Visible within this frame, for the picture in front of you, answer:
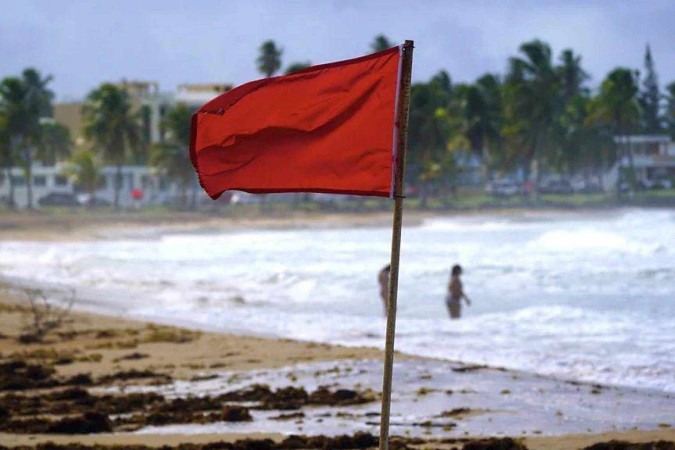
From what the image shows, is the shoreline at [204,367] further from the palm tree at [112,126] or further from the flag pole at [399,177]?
the palm tree at [112,126]

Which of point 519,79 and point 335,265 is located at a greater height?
point 519,79

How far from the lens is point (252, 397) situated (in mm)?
13633

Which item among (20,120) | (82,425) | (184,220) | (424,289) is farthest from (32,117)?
(82,425)

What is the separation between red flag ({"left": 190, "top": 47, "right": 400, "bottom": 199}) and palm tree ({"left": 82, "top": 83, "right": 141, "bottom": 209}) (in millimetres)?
90850

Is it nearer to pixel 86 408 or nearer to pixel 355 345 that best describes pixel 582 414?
pixel 86 408

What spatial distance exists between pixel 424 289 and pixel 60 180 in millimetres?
76237

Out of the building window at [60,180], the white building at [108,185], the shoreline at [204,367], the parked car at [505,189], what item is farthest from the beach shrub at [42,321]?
the building window at [60,180]

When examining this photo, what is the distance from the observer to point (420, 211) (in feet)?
290

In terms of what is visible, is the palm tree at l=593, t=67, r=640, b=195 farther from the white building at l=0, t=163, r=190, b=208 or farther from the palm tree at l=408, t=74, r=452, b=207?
the white building at l=0, t=163, r=190, b=208

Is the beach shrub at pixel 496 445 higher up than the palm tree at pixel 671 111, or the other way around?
the palm tree at pixel 671 111

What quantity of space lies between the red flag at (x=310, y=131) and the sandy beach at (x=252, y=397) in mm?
3763

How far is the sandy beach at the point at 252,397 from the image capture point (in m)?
11.4

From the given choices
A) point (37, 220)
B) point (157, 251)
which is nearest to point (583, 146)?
point (37, 220)

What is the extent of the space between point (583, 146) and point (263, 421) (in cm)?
9002
